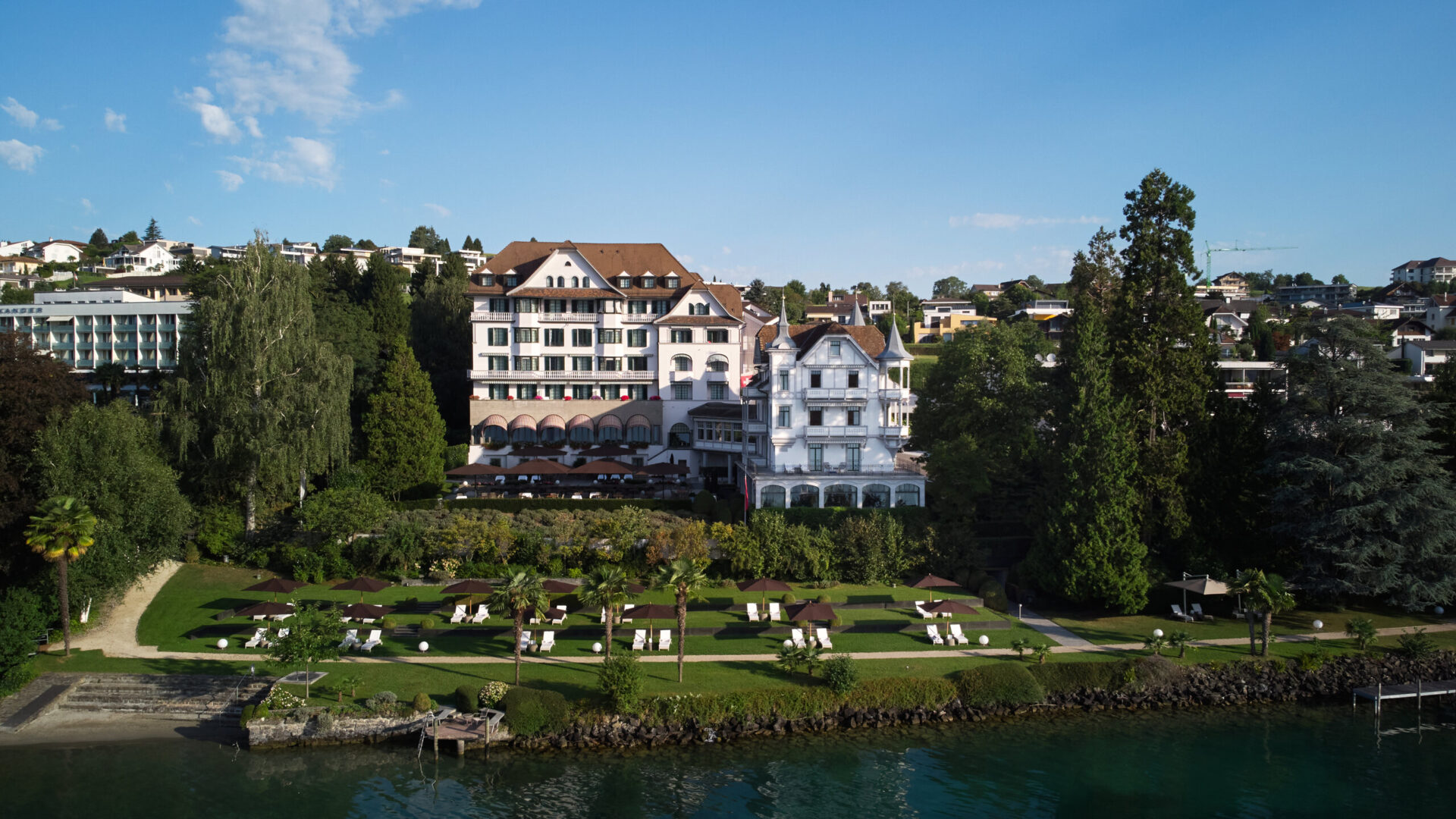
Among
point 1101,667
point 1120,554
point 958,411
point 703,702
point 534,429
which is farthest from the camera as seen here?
point 534,429

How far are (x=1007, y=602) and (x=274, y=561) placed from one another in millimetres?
40718

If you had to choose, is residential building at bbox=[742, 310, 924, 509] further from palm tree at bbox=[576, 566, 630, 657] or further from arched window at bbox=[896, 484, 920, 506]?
palm tree at bbox=[576, 566, 630, 657]

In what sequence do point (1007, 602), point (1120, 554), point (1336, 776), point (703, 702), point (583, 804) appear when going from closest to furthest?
point (583, 804) → point (1336, 776) → point (703, 702) → point (1120, 554) → point (1007, 602)

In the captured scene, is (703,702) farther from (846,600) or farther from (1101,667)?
(1101,667)

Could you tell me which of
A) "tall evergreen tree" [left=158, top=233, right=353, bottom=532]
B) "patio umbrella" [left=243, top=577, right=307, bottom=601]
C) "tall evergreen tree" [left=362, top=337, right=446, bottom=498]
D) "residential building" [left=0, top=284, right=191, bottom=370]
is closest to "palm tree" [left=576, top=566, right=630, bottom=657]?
"patio umbrella" [left=243, top=577, right=307, bottom=601]

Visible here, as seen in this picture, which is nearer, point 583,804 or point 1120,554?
point 583,804

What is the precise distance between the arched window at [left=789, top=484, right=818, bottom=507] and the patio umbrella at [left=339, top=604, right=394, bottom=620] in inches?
1000

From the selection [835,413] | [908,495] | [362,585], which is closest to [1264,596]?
[908,495]

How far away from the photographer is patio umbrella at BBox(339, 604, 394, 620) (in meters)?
38.9

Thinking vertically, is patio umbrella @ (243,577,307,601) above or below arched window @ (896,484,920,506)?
below

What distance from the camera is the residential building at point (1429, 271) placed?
17900 cm

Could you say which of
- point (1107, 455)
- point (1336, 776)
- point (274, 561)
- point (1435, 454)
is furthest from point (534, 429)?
point (1435, 454)

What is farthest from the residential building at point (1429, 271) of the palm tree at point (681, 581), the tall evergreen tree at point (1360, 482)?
the palm tree at point (681, 581)

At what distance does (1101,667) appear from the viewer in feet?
126
